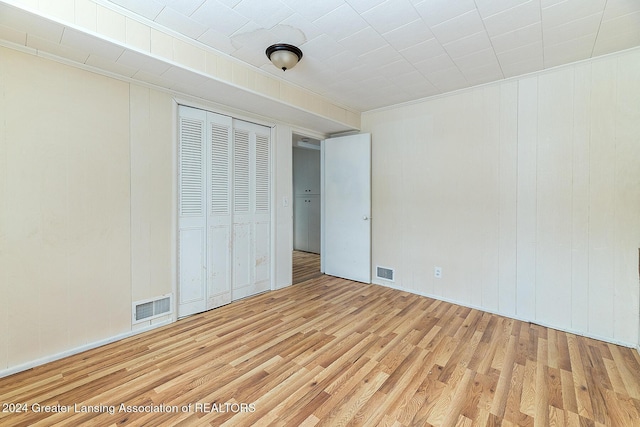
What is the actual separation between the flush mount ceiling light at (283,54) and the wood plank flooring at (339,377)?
2.40m

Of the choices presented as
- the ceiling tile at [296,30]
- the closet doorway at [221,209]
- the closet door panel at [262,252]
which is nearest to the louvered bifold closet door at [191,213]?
the closet doorway at [221,209]

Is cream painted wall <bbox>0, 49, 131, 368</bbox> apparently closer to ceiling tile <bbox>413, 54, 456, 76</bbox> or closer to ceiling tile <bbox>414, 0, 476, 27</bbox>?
ceiling tile <bbox>414, 0, 476, 27</bbox>

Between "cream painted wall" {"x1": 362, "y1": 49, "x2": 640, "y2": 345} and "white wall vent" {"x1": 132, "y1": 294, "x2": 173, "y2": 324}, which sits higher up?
"cream painted wall" {"x1": 362, "y1": 49, "x2": 640, "y2": 345}

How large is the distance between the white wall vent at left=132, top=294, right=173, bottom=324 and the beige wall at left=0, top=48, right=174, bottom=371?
0.06m

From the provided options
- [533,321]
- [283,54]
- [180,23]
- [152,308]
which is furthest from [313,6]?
[533,321]

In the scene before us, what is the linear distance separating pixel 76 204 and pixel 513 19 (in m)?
3.60

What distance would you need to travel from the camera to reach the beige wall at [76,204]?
→ 6.22 feet

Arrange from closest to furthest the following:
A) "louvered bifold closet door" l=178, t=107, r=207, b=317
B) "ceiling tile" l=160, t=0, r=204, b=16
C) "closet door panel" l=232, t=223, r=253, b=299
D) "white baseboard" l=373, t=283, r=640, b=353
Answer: "ceiling tile" l=160, t=0, r=204, b=16 → "white baseboard" l=373, t=283, r=640, b=353 → "louvered bifold closet door" l=178, t=107, r=207, b=317 → "closet door panel" l=232, t=223, r=253, b=299

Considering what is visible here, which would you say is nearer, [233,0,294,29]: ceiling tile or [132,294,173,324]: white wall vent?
[233,0,294,29]: ceiling tile

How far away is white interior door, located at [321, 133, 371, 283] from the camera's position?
13.1ft

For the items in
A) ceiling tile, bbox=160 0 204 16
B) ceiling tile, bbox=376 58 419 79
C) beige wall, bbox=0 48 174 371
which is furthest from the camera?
ceiling tile, bbox=376 58 419 79

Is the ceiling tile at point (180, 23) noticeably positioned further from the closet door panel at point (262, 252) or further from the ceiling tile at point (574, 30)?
the ceiling tile at point (574, 30)

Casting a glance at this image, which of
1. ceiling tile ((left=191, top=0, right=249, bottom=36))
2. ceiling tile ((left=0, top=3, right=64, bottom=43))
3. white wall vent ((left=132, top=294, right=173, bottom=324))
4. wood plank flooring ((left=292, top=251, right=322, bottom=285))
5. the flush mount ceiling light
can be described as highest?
ceiling tile ((left=191, top=0, right=249, bottom=36))

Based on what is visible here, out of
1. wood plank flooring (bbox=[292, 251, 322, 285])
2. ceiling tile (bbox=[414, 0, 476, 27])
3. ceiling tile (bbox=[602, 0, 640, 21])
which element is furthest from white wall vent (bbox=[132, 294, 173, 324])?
ceiling tile (bbox=[602, 0, 640, 21])
